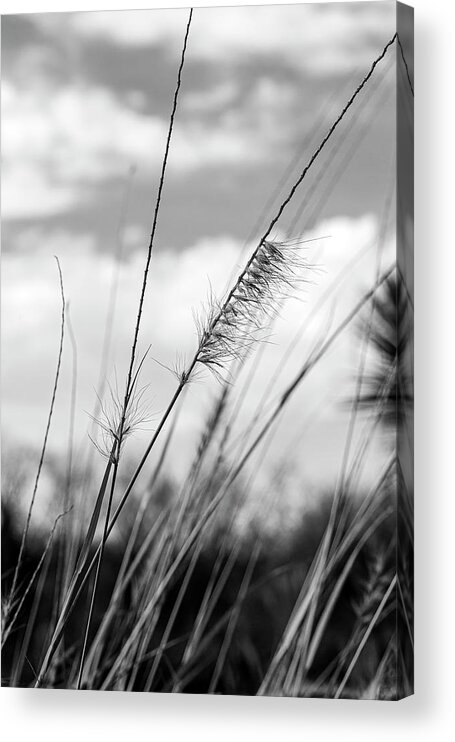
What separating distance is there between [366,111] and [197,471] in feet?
2.64

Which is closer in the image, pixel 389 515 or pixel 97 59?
pixel 389 515

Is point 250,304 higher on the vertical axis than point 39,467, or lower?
higher

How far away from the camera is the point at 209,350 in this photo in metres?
2.79

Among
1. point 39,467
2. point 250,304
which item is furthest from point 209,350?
point 39,467

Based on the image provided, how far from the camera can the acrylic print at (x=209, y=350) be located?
273 centimetres

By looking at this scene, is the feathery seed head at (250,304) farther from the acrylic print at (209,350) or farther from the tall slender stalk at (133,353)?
the tall slender stalk at (133,353)

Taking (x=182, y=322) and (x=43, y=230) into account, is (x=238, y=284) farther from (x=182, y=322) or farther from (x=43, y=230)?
(x=43, y=230)

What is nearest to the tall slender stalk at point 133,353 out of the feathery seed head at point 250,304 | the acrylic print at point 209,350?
the acrylic print at point 209,350

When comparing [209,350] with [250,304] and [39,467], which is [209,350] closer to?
[250,304]

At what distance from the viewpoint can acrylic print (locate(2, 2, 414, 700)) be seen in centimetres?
273

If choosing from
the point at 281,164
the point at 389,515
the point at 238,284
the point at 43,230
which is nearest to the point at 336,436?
the point at 389,515

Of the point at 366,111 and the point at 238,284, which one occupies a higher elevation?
the point at 366,111

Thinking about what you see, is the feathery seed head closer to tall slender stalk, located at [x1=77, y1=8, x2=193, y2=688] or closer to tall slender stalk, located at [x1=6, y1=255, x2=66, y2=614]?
tall slender stalk, located at [x1=77, y1=8, x2=193, y2=688]

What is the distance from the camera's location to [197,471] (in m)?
2.79
